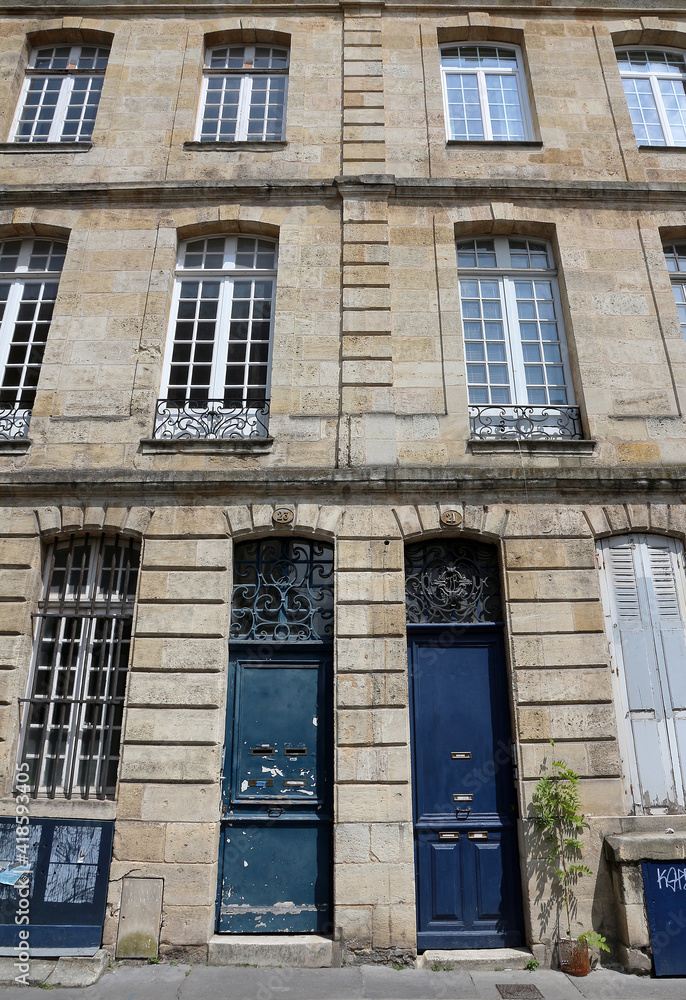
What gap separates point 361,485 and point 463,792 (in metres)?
2.87

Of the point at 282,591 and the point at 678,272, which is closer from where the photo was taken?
the point at 282,591

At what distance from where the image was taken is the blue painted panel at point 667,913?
507 centimetres

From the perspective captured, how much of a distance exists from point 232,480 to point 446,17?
23.0 ft

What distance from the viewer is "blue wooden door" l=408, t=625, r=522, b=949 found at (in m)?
5.49

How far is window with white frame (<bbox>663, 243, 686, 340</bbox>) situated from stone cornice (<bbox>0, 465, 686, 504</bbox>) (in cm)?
221

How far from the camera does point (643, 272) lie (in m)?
7.36

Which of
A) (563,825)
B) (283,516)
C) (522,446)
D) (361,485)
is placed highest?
(522,446)

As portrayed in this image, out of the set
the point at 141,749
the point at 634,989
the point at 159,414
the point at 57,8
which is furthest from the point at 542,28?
the point at 634,989

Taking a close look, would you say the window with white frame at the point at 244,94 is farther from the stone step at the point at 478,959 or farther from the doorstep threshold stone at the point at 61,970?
the stone step at the point at 478,959

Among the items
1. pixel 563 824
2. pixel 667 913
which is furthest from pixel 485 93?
pixel 667 913

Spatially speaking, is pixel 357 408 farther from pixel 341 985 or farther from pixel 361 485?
pixel 341 985

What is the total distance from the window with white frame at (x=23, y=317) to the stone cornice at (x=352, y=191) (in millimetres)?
579

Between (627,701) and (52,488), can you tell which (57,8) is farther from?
(627,701)

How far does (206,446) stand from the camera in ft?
21.6
